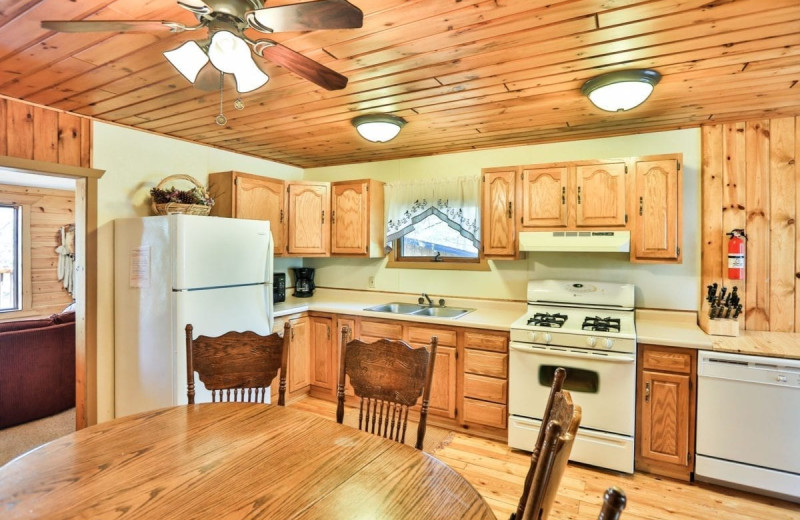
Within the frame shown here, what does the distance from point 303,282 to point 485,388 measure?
2.27 m

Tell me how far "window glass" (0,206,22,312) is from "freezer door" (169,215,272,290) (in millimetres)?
4824

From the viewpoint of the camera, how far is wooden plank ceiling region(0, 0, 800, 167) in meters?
1.63

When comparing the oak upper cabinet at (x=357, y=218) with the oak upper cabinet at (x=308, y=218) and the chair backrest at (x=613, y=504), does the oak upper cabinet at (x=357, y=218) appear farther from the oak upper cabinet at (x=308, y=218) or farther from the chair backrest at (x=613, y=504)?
the chair backrest at (x=613, y=504)

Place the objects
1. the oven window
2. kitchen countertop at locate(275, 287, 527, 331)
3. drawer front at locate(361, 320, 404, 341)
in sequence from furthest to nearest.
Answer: drawer front at locate(361, 320, 404, 341) → kitchen countertop at locate(275, 287, 527, 331) → the oven window

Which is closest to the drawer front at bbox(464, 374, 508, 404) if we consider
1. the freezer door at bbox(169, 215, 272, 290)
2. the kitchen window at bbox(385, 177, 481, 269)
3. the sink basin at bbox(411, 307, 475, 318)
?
the sink basin at bbox(411, 307, 475, 318)

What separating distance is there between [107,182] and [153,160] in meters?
0.40

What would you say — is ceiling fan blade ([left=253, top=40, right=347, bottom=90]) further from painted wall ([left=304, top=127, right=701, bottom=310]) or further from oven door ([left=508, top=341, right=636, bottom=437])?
oven door ([left=508, top=341, right=636, bottom=437])

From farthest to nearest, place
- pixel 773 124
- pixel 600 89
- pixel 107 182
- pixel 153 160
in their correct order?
pixel 153 160, pixel 107 182, pixel 773 124, pixel 600 89

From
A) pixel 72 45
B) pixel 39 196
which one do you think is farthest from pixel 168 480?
pixel 39 196

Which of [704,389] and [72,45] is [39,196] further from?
[704,389]

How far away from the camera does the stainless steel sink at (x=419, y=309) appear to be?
3669 millimetres

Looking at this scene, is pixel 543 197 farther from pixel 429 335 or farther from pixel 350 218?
pixel 350 218

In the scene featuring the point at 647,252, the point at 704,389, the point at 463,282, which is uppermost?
the point at 647,252

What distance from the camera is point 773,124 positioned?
2.84 metres
